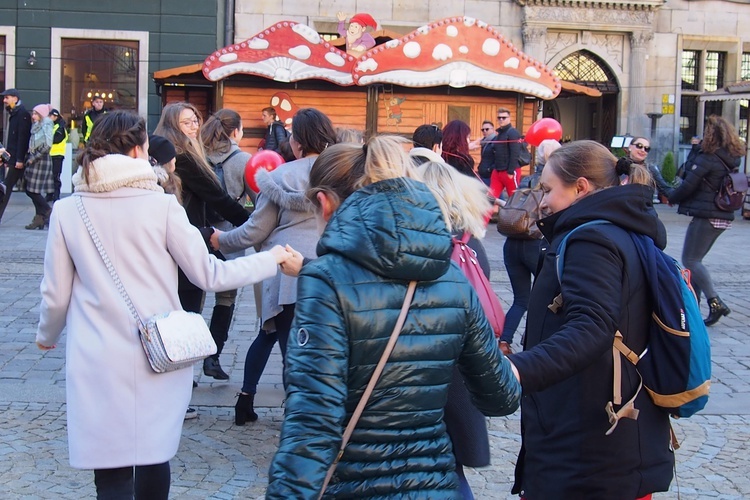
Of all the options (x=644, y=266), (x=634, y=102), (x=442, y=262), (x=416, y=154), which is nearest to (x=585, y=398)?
(x=644, y=266)

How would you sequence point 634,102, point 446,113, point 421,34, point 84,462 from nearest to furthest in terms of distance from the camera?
point 84,462 < point 421,34 < point 446,113 < point 634,102

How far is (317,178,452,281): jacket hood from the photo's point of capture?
224 centimetres

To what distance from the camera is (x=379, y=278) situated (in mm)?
2270

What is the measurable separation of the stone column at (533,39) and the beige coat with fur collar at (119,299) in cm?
1967

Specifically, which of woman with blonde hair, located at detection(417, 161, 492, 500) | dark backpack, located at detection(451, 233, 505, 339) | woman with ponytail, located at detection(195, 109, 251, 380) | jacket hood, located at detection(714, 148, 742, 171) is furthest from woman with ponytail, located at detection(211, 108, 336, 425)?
jacket hood, located at detection(714, 148, 742, 171)

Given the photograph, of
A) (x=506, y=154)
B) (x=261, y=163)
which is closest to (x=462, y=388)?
(x=261, y=163)

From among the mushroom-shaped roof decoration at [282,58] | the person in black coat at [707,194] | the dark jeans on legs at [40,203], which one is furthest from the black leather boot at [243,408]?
the mushroom-shaped roof decoration at [282,58]

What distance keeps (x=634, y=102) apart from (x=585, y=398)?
2148 centimetres

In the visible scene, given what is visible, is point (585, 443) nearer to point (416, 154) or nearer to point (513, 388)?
point (513, 388)

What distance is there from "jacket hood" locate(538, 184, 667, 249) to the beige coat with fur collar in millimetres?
1133

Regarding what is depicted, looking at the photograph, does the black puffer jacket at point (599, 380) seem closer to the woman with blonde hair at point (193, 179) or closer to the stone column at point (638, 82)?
the woman with blonde hair at point (193, 179)

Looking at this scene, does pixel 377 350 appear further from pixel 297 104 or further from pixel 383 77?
pixel 297 104

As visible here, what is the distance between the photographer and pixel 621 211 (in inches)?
113

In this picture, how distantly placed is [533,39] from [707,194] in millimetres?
14486
